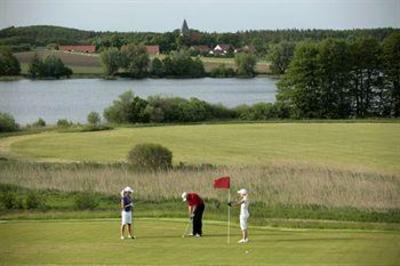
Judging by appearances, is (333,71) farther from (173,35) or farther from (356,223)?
(356,223)

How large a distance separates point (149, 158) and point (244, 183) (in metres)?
7.51

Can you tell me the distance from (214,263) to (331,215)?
11.4 metres

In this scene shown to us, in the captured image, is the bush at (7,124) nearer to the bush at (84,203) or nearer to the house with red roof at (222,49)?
the bush at (84,203)

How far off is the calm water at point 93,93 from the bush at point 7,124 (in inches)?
276

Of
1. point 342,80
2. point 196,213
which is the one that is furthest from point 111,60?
point 196,213

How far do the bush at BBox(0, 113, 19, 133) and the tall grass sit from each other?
3079 cm

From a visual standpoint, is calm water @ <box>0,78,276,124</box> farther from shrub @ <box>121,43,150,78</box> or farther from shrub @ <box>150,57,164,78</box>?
shrub @ <box>121,43,150,78</box>

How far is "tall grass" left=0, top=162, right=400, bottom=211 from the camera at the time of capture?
3203 cm

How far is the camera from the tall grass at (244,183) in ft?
105

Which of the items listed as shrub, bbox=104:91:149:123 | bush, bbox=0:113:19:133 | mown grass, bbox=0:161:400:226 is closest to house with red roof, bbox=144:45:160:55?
shrub, bbox=104:91:149:123

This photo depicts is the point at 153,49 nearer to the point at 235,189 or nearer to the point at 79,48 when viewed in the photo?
the point at 79,48

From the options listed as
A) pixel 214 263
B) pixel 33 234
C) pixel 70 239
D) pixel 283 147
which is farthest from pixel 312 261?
pixel 283 147

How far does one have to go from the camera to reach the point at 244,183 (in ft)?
117

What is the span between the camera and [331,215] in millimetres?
27688
